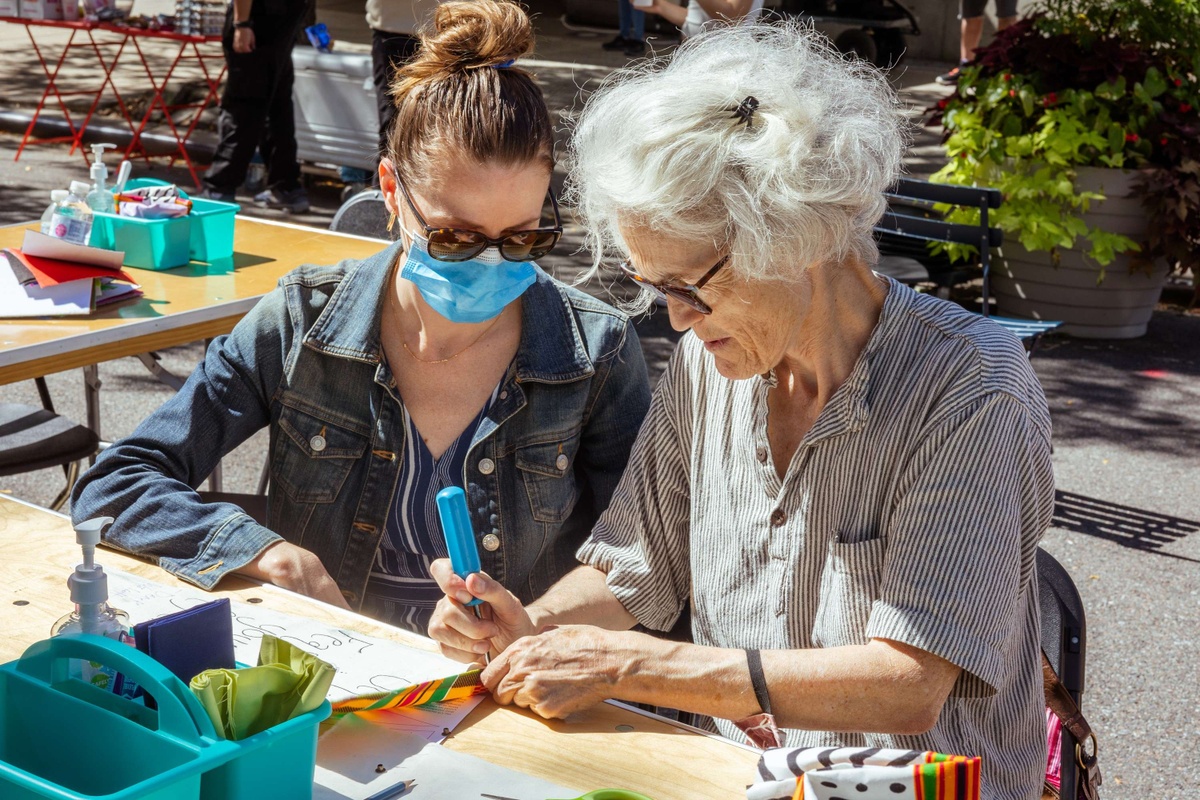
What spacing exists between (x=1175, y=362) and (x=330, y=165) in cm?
550

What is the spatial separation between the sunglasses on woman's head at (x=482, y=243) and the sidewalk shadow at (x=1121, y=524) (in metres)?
2.73

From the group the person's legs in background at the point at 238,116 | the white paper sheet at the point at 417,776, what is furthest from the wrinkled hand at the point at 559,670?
the person's legs in background at the point at 238,116

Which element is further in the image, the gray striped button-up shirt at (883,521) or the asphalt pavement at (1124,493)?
the asphalt pavement at (1124,493)

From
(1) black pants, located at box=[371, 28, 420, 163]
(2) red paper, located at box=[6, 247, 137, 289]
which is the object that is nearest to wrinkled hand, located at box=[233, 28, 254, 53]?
(1) black pants, located at box=[371, 28, 420, 163]

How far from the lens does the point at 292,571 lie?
1842 millimetres

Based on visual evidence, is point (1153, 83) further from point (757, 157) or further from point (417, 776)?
point (417, 776)

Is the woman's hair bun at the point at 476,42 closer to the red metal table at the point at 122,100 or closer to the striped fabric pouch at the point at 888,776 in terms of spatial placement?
the striped fabric pouch at the point at 888,776

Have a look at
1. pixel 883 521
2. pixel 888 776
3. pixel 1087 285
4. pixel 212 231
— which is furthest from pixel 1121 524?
pixel 888 776

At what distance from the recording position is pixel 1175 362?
19.4ft

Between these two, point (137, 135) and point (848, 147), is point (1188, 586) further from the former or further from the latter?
point (137, 135)

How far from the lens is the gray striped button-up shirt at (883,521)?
154 cm

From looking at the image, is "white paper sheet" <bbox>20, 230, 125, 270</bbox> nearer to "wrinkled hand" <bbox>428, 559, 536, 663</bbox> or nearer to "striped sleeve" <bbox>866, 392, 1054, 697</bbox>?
"wrinkled hand" <bbox>428, 559, 536, 663</bbox>

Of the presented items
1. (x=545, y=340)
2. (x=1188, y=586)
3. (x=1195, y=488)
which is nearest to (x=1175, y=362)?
(x=1195, y=488)

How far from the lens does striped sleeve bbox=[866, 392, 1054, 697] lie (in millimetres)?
1516
